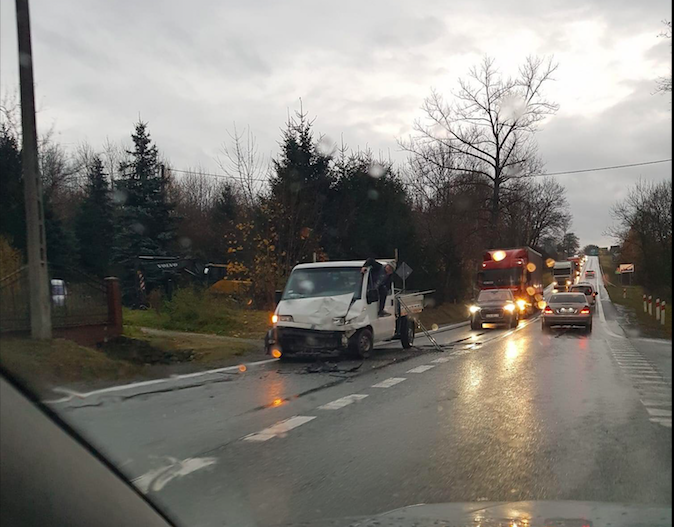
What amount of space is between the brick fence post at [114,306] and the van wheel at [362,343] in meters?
6.67

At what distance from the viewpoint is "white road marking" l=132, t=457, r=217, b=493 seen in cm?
498

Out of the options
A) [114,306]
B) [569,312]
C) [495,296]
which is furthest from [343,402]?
[495,296]

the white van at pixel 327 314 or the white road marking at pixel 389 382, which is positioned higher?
Answer: the white van at pixel 327 314

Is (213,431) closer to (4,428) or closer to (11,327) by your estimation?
(4,428)

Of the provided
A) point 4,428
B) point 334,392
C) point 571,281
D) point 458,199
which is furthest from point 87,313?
point 571,281

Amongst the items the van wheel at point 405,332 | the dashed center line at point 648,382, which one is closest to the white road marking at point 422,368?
the dashed center line at point 648,382

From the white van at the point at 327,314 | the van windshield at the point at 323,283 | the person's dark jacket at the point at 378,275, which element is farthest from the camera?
the person's dark jacket at the point at 378,275

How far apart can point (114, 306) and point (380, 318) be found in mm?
6858

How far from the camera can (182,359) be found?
1466 cm

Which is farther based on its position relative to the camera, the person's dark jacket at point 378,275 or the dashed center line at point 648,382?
the person's dark jacket at point 378,275

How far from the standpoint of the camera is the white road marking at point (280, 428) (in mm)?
6824

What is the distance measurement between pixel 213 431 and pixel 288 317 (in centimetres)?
702

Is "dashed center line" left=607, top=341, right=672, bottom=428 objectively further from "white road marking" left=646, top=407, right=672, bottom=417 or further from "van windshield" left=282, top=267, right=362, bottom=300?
"van windshield" left=282, top=267, right=362, bottom=300

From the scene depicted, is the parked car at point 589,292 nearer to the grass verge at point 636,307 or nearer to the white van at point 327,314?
the grass verge at point 636,307
